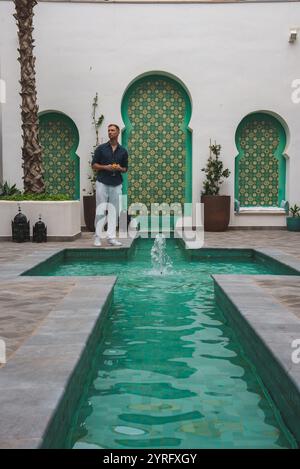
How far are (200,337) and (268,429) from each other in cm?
166

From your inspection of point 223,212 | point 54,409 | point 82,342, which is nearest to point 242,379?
point 82,342

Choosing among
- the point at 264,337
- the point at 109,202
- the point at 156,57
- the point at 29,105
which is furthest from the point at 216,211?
the point at 264,337

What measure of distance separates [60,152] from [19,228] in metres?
4.51

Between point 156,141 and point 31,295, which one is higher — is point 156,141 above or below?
above

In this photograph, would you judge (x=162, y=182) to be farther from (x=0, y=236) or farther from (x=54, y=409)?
(x=54, y=409)

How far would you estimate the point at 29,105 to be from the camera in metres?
11.2

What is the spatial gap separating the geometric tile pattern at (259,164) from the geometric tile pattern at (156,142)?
1503mm

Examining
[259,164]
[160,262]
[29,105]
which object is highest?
[29,105]

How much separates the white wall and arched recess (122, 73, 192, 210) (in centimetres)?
49

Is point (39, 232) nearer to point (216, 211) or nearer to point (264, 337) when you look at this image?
point (216, 211)

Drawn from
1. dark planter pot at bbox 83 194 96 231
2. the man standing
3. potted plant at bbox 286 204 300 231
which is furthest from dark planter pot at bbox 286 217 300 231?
the man standing

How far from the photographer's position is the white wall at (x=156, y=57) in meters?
13.7

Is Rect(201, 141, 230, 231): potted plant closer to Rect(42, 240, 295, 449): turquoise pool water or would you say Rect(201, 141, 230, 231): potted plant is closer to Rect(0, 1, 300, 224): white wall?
Rect(0, 1, 300, 224): white wall

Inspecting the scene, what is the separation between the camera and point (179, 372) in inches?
138
